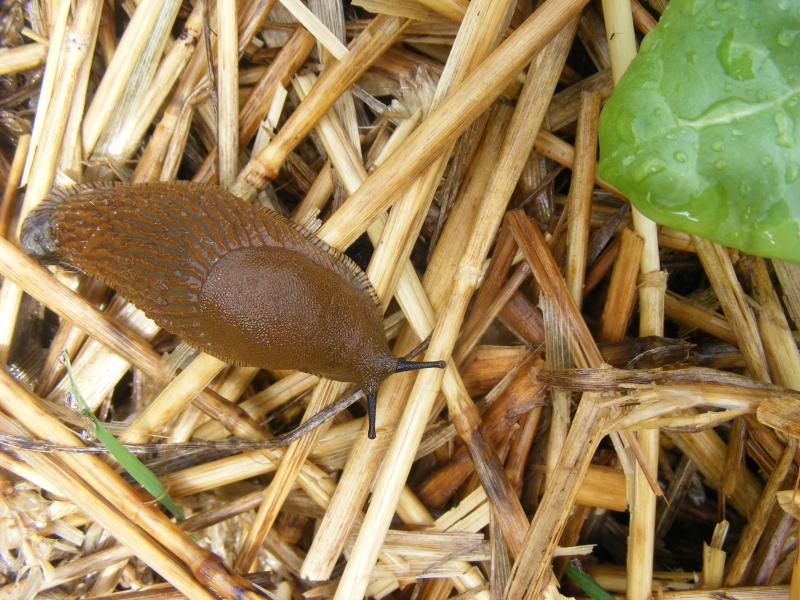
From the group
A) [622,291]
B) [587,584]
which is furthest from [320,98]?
[587,584]

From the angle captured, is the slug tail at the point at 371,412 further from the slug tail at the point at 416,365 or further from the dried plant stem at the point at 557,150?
the dried plant stem at the point at 557,150

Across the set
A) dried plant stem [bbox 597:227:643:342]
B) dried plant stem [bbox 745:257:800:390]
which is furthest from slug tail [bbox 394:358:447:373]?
dried plant stem [bbox 745:257:800:390]

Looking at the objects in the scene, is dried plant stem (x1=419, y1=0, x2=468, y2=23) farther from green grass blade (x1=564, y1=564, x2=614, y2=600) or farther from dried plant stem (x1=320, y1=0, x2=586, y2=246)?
green grass blade (x1=564, y1=564, x2=614, y2=600)

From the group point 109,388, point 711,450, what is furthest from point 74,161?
point 711,450

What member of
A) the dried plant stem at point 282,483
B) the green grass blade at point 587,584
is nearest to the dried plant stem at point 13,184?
the dried plant stem at point 282,483

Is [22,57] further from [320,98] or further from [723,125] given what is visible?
[723,125]
